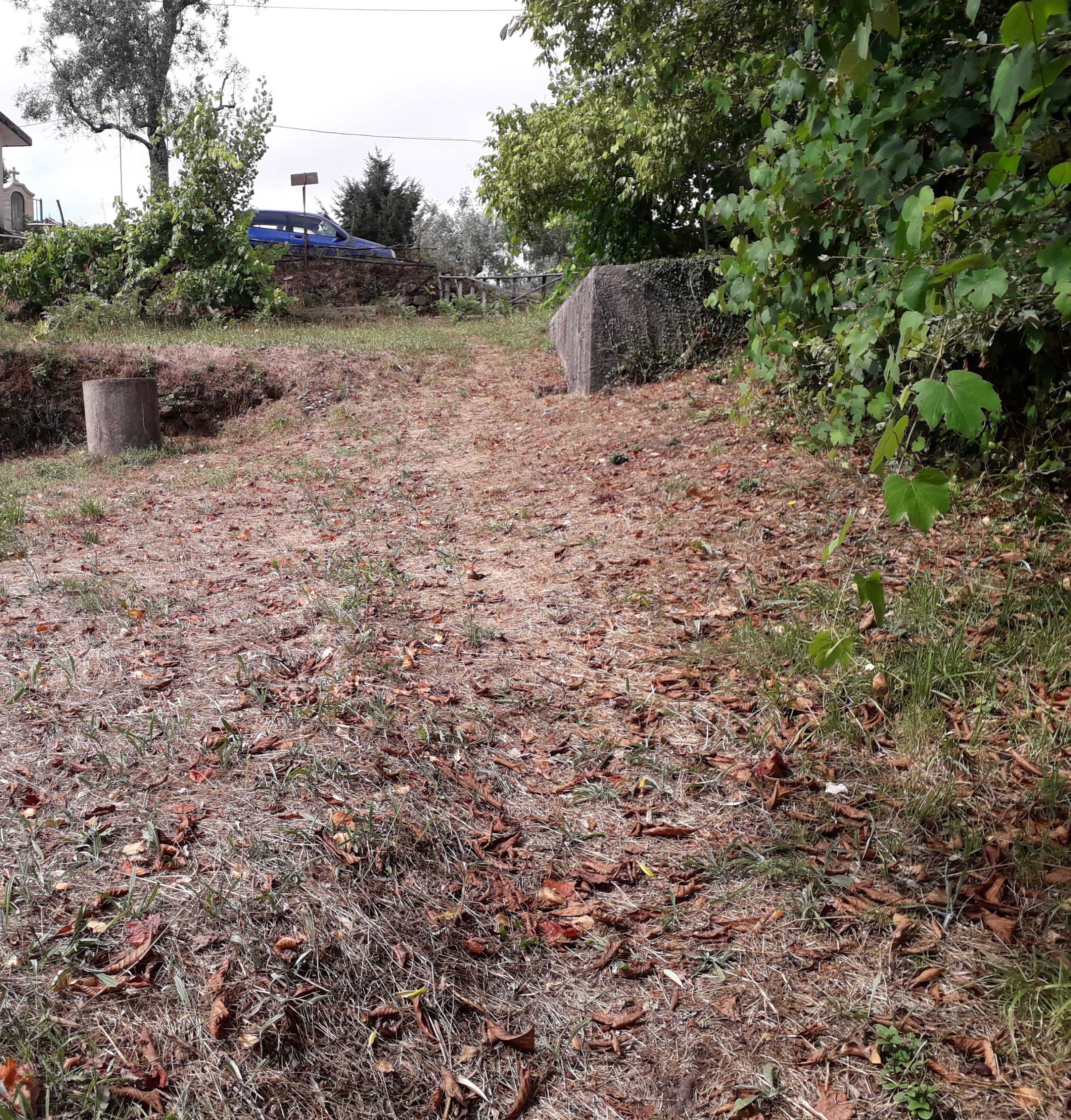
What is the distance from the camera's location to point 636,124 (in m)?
8.62

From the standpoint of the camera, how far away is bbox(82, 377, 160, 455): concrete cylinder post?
8.62 metres

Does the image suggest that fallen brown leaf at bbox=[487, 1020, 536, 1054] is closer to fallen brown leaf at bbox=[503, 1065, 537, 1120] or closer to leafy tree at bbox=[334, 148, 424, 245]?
fallen brown leaf at bbox=[503, 1065, 537, 1120]

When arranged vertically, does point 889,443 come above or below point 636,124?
below

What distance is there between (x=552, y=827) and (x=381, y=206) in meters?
27.4

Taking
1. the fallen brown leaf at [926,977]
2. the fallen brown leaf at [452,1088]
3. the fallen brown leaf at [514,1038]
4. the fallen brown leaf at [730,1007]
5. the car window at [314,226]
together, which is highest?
the car window at [314,226]

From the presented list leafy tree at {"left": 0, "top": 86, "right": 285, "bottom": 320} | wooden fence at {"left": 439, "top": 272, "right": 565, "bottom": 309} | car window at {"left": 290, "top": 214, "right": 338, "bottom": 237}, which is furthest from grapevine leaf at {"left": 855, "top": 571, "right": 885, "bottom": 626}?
car window at {"left": 290, "top": 214, "right": 338, "bottom": 237}

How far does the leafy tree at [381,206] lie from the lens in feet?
87.0

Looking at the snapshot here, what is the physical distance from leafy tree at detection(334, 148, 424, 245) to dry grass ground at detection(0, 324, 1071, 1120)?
24125 millimetres

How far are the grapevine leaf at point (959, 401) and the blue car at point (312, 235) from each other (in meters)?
18.5

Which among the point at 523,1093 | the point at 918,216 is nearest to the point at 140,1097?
the point at 523,1093

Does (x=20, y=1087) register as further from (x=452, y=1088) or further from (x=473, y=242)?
(x=473, y=242)

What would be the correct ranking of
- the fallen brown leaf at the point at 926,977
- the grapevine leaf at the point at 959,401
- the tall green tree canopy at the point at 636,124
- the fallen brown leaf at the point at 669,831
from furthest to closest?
the tall green tree canopy at the point at 636,124, the fallen brown leaf at the point at 669,831, the fallen brown leaf at the point at 926,977, the grapevine leaf at the point at 959,401

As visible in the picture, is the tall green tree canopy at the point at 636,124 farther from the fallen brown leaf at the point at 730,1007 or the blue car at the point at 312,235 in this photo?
the blue car at the point at 312,235

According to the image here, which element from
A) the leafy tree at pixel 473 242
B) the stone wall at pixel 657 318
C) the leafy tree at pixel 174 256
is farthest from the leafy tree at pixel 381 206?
the stone wall at pixel 657 318
